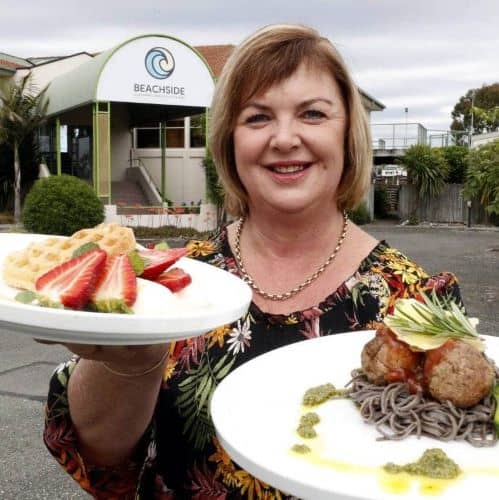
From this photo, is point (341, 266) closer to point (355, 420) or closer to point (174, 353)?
point (174, 353)

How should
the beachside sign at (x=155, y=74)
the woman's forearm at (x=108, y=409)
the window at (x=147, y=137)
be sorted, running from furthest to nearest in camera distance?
the window at (x=147, y=137), the beachside sign at (x=155, y=74), the woman's forearm at (x=108, y=409)

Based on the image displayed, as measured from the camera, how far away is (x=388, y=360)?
198 centimetres

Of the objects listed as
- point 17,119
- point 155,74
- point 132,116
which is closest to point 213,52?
point 132,116

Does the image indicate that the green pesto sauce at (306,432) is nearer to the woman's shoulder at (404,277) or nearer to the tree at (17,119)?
the woman's shoulder at (404,277)

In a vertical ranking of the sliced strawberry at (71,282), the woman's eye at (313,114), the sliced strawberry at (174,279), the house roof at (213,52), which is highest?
the house roof at (213,52)

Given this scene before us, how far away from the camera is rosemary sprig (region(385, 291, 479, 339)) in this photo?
1.96m

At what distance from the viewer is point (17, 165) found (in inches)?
1241

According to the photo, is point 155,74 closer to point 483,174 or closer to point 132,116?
point 132,116

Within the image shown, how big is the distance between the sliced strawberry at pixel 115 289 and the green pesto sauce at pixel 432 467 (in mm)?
678

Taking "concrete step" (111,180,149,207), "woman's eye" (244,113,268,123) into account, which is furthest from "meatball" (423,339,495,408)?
"concrete step" (111,180,149,207)

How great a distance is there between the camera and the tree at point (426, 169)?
3534 centimetres

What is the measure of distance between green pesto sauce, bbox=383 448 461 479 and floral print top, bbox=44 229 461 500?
0.87 meters

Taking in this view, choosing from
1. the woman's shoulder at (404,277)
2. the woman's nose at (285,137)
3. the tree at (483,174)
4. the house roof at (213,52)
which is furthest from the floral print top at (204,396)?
the house roof at (213,52)

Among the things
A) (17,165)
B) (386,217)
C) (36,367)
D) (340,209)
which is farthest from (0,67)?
(340,209)
